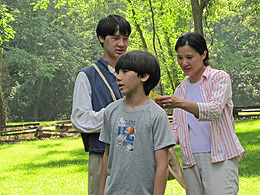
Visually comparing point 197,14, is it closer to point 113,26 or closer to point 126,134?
point 113,26

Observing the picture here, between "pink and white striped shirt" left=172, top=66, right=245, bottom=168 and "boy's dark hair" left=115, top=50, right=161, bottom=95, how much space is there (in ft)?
1.80

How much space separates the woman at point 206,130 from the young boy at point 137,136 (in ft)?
1.66

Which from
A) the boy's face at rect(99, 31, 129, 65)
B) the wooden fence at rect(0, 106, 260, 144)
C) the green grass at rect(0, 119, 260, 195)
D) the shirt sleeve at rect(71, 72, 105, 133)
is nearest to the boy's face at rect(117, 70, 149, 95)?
the shirt sleeve at rect(71, 72, 105, 133)

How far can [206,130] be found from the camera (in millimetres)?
2943

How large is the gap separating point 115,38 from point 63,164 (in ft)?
30.7

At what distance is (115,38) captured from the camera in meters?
2.88

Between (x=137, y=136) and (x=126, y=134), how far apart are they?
0.24 feet

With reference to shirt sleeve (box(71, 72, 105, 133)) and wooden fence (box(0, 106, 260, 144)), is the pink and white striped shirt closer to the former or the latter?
shirt sleeve (box(71, 72, 105, 133))

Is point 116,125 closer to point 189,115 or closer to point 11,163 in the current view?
point 189,115

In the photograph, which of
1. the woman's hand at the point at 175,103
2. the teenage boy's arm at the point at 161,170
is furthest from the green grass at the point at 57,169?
the teenage boy's arm at the point at 161,170

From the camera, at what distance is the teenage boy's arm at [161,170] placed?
2.24 meters

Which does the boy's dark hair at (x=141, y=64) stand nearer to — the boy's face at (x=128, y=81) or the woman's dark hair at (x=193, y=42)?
the boy's face at (x=128, y=81)

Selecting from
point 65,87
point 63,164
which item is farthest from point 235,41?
point 63,164

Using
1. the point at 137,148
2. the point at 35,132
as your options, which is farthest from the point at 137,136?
the point at 35,132
